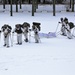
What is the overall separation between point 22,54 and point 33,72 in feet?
9.26

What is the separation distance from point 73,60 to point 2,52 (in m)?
3.27

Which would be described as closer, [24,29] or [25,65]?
[25,65]

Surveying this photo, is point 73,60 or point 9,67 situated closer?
point 9,67

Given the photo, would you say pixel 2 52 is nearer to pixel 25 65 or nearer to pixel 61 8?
pixel 25 65

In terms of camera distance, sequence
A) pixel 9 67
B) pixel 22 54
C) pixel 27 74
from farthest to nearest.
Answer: pixel 22 54, pixel 9 67, pixel 27 74

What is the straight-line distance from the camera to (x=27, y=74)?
8969 mm

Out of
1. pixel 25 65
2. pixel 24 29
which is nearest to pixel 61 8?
pixel 24 29

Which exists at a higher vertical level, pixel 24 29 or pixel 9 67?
pixel 24 29

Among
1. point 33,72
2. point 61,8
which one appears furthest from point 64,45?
point 61,8

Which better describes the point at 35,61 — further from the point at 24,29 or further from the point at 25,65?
the point at 24,29

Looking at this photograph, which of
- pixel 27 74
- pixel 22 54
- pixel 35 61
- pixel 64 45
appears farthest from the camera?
pixel 64 45

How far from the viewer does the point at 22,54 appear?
39.3 feet

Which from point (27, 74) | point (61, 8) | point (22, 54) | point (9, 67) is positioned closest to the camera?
point (27, 74)

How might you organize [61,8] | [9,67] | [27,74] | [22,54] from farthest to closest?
1. [61,8]
2. [22,54]
3. [9,67]
4. [27,74]
